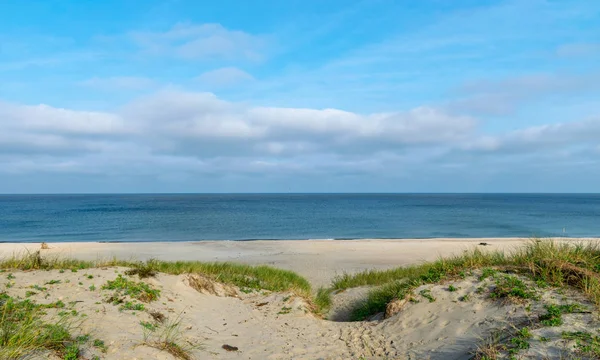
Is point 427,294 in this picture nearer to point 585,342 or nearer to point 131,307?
point 585,342

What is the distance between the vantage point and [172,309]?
29.9 ft

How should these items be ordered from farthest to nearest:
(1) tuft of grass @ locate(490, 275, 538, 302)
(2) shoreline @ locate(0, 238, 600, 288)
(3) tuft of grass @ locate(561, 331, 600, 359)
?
(2) shoreline @ locate(0, 238, 600, 288)
(1) tuft of grass @ locate(490, 275, 538, 302)
(3) tuft of grass @ locate(561, 331, 600, 359)

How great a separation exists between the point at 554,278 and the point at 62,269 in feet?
37.1

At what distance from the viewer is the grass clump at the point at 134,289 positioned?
362 inches

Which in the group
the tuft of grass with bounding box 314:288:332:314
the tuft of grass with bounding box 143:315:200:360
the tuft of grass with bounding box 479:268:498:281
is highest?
the tuft of grass with bounding box 479:268:498:281

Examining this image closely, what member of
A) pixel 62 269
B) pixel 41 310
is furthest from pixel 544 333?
pixel 62 269

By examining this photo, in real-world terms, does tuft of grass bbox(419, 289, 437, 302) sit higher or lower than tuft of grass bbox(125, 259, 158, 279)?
lower

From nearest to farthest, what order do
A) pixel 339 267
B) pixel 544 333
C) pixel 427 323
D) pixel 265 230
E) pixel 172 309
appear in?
pixel 544 333 < pixel 427 323 < pixel 172 309 < pixel 339 267 < pixel 265 230

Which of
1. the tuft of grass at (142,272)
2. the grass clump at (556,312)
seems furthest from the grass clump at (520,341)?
the tuft of grass at (142,272)

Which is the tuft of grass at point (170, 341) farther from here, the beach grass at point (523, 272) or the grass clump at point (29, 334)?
the beach grass at point (523, 272)

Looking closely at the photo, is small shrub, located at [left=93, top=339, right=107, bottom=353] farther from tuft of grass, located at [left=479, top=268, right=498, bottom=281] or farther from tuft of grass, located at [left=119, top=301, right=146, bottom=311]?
tuft of grass, located at [left=479, top=268, right=498, bottom=281]

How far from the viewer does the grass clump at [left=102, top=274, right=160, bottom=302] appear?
30.2ft

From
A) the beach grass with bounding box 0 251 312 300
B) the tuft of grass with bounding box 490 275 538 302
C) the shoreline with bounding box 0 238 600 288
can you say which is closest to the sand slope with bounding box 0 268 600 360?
the tuft of grass with bounding box 490 275 538 302

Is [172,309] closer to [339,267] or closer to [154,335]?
[154,335]
